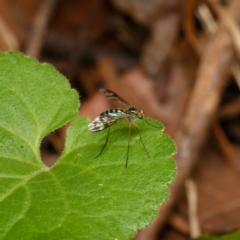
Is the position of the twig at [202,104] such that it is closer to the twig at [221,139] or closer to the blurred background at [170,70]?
the blurred background at [170,70]

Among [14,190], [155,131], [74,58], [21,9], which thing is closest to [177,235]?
[155,131]

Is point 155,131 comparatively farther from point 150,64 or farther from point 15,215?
Result: point 150,64

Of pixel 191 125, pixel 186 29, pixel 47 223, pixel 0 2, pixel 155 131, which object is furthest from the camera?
pixel 0 2

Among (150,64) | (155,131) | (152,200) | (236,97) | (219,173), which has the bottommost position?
(152,200)

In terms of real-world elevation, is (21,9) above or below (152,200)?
above

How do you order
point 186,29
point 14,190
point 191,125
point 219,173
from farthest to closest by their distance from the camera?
point 186,29 < point 219,173 < point 191,125 < point 14,190

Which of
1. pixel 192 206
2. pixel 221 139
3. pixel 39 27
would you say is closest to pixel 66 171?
pixel 192 206

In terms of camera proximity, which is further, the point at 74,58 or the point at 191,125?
the point at 74,58
